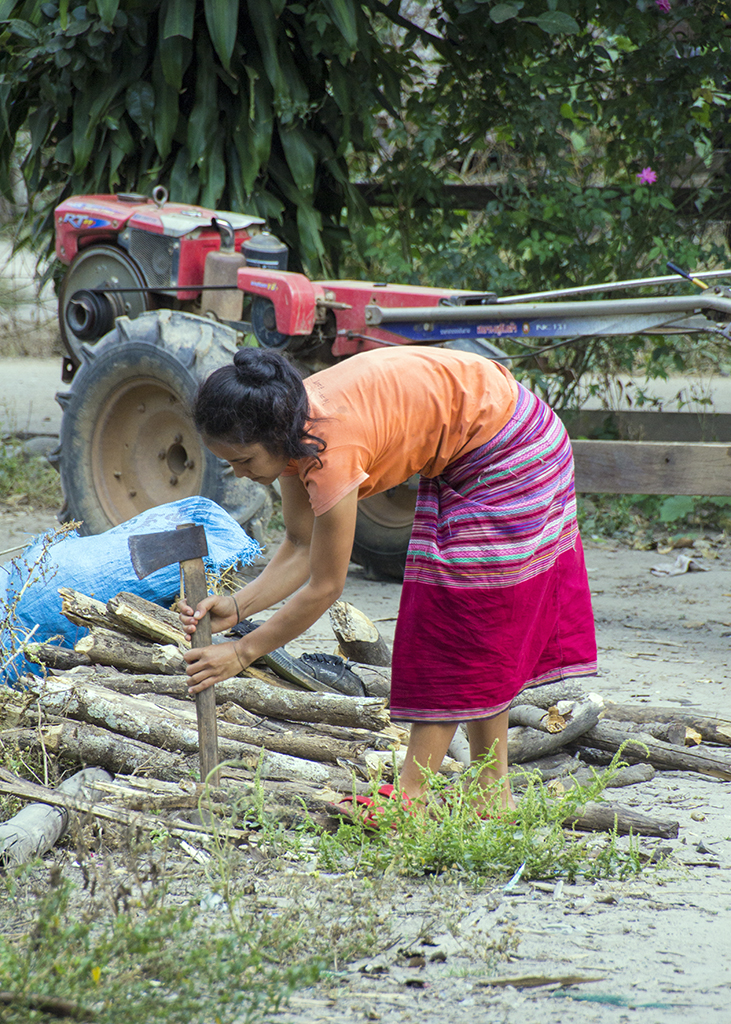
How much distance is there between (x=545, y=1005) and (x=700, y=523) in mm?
5217

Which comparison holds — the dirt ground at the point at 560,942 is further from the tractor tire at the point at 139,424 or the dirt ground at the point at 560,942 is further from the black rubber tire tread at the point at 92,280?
the black rubber tire tread at the point at 92,280

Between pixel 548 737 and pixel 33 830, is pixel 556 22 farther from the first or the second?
pixel 33 830

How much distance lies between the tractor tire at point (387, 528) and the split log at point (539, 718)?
2075mm

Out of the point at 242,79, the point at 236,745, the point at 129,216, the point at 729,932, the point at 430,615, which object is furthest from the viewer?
the point at 242,79

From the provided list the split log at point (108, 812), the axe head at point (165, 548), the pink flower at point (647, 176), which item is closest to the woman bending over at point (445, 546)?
the axe head at point (165, 548)

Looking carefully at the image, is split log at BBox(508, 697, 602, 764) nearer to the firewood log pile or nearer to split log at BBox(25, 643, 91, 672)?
the firewood log pile

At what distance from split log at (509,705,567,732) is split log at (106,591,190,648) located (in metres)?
1.07

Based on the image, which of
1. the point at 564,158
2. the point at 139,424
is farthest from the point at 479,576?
the point at 564,158

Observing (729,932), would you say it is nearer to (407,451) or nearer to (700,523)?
(407,451)

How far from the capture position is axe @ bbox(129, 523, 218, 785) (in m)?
2.37

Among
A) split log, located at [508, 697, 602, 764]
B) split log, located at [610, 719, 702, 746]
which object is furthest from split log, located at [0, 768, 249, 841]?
split log, located at [610, 719, 702, 746]

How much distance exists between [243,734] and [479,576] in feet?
2.93

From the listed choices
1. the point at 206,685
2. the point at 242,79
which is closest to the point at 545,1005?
the point at 206,685

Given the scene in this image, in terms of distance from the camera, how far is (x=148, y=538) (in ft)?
7.80
